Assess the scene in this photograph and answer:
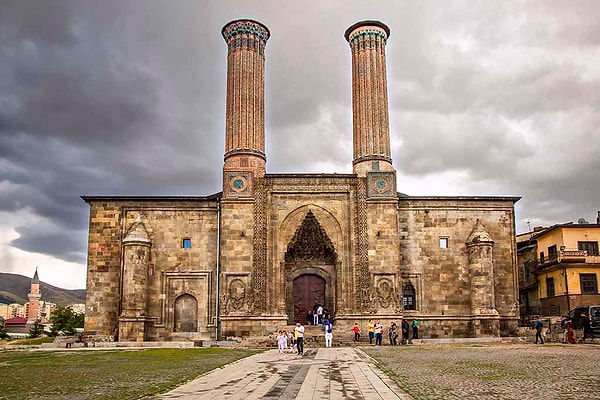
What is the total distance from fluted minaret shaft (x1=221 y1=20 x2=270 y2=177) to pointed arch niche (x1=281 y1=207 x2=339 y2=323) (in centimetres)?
393

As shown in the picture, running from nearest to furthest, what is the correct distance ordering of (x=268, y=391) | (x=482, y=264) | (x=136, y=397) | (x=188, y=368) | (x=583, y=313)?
1. (x=136, y=397)
2. (x=268, y=391)
3. (x=188, y=368)
4. (x=583, y=313)
5. (x=482, y=264)

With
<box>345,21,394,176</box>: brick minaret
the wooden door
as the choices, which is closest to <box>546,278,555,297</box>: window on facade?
<box>345,21,394,176</box>: brick minaret

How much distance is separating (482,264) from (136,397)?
24.4m

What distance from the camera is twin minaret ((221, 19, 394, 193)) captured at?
3200 centimetres

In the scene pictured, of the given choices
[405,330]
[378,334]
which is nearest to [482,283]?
[405,330]

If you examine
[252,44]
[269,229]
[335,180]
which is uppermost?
[252,44]

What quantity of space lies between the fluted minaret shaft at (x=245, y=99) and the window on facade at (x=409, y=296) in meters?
9.54

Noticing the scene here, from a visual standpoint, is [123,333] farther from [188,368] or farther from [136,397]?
[136,397]

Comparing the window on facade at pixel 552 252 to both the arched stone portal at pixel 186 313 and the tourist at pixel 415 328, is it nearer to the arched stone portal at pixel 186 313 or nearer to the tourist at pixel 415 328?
the tourist at pixel 415 328

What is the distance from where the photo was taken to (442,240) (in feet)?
105

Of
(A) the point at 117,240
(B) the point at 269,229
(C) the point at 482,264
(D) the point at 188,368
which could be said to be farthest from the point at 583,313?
(A) the point at 117,240

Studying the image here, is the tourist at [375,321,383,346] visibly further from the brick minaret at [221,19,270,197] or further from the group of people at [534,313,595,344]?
the brick minaret at [221,19,270,197]

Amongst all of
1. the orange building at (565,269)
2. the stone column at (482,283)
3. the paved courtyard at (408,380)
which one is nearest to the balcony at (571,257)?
the orange building at (565,269)

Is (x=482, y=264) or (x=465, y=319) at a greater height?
(x=482, y=264)
